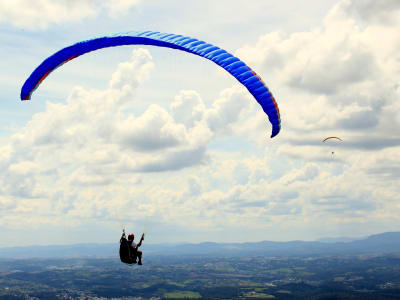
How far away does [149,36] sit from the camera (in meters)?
27.2

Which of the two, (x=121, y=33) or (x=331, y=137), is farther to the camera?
(x=331, y=137)

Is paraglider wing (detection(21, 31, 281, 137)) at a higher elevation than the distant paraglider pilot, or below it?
higher

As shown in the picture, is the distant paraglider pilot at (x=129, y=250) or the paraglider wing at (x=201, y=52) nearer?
the paraglider wing at (x=201, y=52)

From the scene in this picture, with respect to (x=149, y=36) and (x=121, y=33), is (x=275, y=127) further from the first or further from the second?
(x=121, y=33)

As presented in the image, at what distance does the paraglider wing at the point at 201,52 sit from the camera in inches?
1004

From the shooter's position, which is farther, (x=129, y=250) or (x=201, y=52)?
(x=129, y=250)

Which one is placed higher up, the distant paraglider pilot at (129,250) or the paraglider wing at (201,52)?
the paraglider wing at (201,52)

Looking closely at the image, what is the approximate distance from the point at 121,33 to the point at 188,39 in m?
4.64

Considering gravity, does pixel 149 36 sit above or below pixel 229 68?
above

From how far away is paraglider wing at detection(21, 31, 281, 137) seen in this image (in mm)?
25508

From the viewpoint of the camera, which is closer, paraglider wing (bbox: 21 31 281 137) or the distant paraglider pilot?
paraglider wing (bbox: 21 31 281 137)

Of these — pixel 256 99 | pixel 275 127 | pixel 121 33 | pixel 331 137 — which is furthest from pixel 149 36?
pixel 331 137

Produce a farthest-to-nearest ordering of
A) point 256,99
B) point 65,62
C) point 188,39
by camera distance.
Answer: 1. point 65,62
2. point 188,39
3. point 256,99

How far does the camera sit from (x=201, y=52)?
85.5 feet
